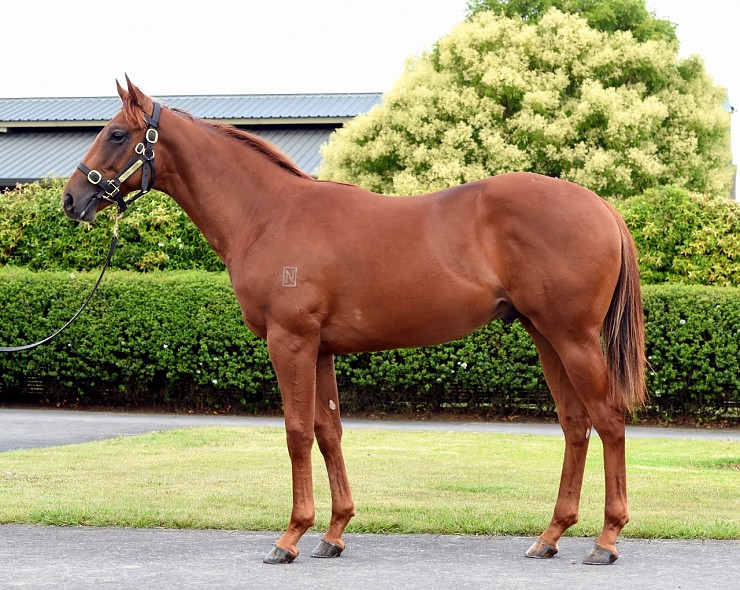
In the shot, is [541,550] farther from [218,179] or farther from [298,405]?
[218,179]

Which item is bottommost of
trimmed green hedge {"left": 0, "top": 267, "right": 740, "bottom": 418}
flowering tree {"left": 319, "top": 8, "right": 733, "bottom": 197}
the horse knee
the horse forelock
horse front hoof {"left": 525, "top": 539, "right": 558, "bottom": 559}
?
horse front hoof {"left": 525, "top": 539, "right": 558, "bottom": 559}

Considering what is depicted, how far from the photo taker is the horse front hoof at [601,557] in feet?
17.1

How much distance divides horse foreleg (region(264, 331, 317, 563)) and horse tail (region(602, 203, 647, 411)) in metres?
1.63

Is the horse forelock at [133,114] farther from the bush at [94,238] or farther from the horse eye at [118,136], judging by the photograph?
the bush at [94,238]

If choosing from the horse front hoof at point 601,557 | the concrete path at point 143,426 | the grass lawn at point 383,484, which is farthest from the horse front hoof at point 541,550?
the concrete path at point 143,426

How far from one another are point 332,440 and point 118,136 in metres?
2.12

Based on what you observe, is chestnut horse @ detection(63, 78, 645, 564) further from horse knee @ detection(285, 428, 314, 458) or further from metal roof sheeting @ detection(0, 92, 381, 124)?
metal roof sheeting @ detection(0, 92, 381, 124)

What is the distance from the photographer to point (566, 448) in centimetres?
564

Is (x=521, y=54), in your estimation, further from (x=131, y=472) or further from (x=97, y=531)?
(x=97, y=531)

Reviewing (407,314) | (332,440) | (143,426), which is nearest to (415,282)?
(407,314)

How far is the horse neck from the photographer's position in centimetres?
575

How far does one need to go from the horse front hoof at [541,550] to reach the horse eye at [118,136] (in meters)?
3.22

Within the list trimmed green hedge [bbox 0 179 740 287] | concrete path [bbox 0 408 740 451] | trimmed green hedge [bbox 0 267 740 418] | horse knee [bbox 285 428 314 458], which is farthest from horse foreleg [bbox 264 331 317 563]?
trimmed green hedge [bbox 0 179 740 287]

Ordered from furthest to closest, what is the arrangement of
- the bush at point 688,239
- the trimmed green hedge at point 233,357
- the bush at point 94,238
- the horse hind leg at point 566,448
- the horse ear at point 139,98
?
the bush at point 94,238 < the bush at point 688,239 < the trimmed green hedge at point 233,357 < the horse ear at point 139,98 < the horse hind leg at point 566,448
